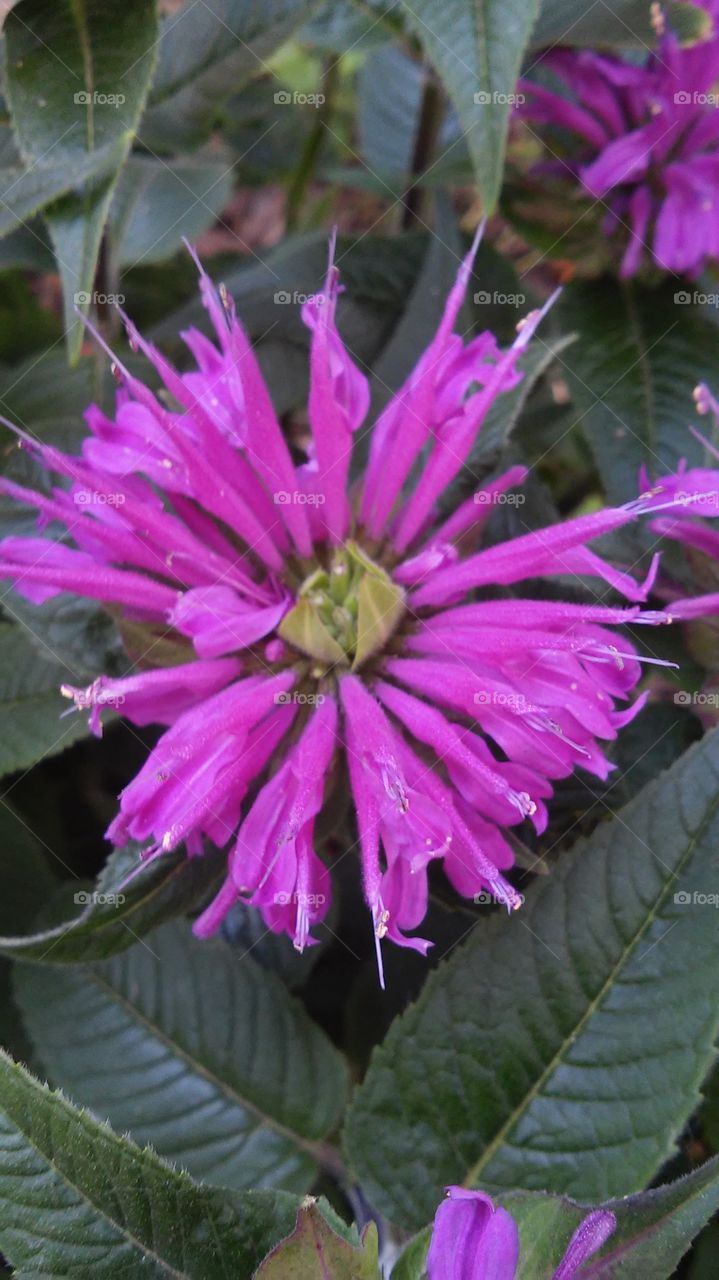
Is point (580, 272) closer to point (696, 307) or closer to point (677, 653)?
point (696, 307)

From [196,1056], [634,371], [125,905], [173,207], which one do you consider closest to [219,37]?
[173,207]

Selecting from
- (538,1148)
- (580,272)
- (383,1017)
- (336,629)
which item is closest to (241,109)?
(580,272)

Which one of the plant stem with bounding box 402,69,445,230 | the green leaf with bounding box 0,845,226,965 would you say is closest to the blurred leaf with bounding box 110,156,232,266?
the plant stem with bounding box 402,69,445,230

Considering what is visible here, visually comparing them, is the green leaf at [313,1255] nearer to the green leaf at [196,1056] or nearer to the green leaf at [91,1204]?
the green leaf at [91,1204]

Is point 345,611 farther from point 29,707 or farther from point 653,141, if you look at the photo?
point 653,141

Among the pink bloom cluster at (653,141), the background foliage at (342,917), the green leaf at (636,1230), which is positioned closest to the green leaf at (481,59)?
the background foliage at (342,917)
